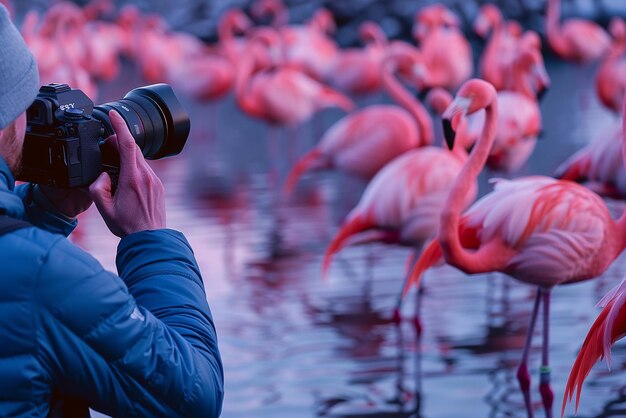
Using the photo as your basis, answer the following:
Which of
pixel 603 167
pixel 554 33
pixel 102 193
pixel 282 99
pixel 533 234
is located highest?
pixel 102 193

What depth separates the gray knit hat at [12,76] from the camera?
1541mm

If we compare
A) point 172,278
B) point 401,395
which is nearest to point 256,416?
point 401,395

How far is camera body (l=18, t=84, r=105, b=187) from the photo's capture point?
1857 mm

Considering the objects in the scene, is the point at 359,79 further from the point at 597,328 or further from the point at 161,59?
the point at 597,328

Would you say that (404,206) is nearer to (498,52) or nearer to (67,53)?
(498,52)

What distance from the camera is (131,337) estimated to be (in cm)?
154

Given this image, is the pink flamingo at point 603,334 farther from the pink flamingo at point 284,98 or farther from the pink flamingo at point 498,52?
the pink flamingo at point 284,98

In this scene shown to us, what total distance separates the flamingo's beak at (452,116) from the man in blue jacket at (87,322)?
6.95ft

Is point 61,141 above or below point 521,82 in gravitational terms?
above

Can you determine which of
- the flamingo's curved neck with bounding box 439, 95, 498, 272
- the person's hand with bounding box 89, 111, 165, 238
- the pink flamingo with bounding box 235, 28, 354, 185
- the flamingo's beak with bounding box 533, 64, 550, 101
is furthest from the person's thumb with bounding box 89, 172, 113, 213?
the pink flamingo with bounding box 235, 28, 354, 185

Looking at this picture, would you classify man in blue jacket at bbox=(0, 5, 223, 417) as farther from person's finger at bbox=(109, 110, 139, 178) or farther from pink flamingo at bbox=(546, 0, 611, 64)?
pink flamingo at bbox=(546, 0, 611, 64)

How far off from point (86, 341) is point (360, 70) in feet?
35.8

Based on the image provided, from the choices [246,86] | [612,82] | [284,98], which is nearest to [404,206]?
[284,98]

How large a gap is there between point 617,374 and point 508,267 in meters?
0.62
